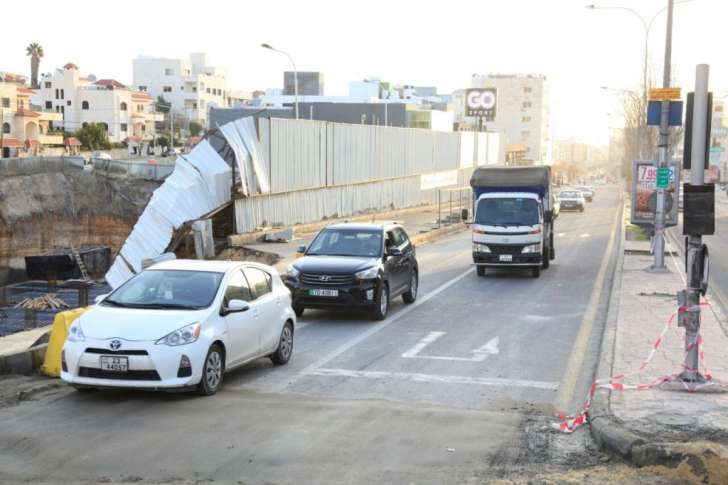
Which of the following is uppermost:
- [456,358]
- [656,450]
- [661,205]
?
[661,205]

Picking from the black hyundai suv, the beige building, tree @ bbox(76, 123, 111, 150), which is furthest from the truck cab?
tree @ bbox(76, 123, 111, 150)

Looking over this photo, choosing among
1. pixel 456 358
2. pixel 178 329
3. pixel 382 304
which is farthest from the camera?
pixel 382 304

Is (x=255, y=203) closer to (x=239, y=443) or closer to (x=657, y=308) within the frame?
(x=657, y=308)

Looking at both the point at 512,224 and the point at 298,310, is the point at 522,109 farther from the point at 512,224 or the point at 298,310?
the point at 298,310

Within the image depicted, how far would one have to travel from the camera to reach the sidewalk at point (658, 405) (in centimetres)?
714

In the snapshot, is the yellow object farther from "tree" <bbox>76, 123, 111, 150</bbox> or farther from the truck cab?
"tree" <bbox>76, 123, 111, 150</bbox>

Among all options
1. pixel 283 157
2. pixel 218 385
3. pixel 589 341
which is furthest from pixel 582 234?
pixel 218 385

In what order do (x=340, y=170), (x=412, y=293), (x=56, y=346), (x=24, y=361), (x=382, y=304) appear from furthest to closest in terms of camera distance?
(x=340, y=170)
(x=412, y=293)
(x=382, y=304)
(x=24, y=361)
(x=56, y=346)

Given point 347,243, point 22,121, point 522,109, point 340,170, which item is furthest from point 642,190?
point 522,109

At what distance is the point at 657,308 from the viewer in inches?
668

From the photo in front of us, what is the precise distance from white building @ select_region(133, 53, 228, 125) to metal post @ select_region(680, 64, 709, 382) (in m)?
143

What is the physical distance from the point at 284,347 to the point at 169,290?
7.15ft

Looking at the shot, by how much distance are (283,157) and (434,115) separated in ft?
279

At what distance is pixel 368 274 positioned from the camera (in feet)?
52.4
